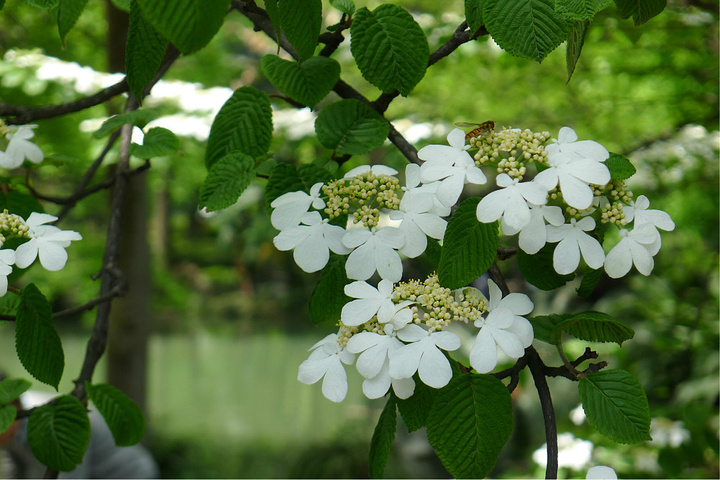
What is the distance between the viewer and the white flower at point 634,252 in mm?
528

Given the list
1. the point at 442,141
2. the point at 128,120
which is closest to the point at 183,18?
the point at 128,120

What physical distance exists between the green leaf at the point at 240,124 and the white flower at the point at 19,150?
0.29 m

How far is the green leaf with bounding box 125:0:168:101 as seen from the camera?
0.56m

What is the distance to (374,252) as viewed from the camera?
1.79 feet

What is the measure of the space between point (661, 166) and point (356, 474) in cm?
291

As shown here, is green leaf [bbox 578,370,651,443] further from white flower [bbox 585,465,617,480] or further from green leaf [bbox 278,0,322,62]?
green leaf [bbox 278,0,322,62]

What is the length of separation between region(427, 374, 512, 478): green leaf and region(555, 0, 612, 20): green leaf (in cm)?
32

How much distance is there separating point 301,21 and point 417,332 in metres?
0.31

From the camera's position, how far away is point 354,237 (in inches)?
21.5

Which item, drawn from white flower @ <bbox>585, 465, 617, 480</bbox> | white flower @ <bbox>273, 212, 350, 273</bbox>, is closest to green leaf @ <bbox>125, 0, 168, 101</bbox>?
white flower @ <bbox>273, 212, 350, 273</bbox>

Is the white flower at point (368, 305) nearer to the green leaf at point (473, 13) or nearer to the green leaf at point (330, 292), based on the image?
the green leaf at point (330, 292)

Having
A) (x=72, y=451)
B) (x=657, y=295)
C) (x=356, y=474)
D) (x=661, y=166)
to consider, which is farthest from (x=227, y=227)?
(x=72, y=451)

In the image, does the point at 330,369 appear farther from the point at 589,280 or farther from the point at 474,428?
the point at 589,280

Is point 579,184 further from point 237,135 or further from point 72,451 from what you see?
point 72,451
